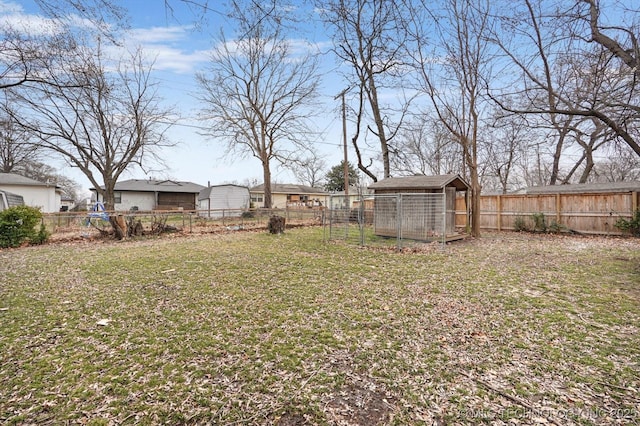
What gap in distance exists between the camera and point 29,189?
19.2m

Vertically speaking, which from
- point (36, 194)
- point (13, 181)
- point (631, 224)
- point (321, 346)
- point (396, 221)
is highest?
point (13, 181)

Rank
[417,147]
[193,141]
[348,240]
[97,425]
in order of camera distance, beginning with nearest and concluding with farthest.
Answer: [97,425] < [348,240] < [193,141] < [417,147]

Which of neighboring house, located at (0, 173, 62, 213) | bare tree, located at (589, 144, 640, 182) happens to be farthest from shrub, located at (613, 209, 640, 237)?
neighboring house, located at (0, 173, 62, 213)

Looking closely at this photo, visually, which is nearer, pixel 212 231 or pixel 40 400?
pixel 40 400

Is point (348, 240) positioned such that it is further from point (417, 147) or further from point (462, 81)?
point (417, 147)

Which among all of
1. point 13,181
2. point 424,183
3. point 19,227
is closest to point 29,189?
point 13,181

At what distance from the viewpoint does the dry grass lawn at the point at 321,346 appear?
75.6 inches

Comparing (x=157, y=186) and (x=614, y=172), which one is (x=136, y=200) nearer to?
(x=157, y=186)

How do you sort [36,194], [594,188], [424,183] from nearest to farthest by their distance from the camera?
[424,183], [594,188], [36,194]

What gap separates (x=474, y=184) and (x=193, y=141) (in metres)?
17.7

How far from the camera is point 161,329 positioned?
3.08 meters

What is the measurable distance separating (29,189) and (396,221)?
23396mm

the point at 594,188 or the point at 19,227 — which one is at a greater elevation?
the point at 594,188

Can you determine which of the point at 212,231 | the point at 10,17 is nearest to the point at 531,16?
the point at 10,17
